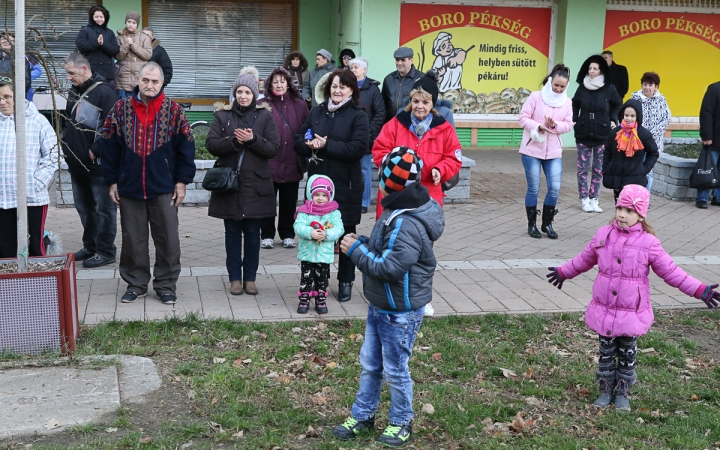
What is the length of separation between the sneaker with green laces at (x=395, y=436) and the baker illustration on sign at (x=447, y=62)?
12.1 m

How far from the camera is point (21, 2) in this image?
5543 millimetres

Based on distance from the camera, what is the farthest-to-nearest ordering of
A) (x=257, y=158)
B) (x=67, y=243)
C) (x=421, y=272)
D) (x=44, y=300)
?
1. (x=67, y=243)
2. (x=257, y=158)
3. (x=44, y=300)
4. (x=421, y=272)

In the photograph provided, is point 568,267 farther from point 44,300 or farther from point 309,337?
point 44,300

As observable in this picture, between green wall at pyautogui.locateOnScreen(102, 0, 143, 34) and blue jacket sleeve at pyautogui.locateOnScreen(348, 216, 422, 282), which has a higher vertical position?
green wall at pyautogui.locateOnScreen(102, 0, 143, 34)

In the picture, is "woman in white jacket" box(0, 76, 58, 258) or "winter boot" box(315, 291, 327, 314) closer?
"woman in white jacket" box(0, 76, 58, 258)

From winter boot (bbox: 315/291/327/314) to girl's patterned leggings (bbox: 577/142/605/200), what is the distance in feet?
18.2

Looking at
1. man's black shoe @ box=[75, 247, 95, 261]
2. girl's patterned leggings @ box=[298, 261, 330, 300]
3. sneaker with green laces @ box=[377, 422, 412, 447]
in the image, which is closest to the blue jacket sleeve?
sneaker with green laces @ box=[377, 422, 412, 447]

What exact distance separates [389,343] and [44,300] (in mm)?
2581

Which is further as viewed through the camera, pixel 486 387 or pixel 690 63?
pixel 690 63

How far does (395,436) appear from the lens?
4.88 m

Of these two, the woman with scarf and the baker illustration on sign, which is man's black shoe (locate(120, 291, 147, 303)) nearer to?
the woman with scarf

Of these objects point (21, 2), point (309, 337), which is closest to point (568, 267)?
point (309, 337)

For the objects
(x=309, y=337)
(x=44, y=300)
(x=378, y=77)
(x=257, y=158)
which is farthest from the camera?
(x=378, y=77)

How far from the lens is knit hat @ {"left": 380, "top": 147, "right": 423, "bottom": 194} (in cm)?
475
